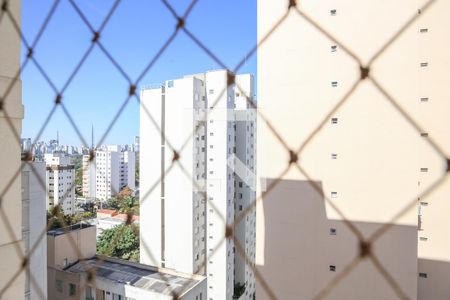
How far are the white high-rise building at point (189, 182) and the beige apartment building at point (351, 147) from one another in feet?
12.9

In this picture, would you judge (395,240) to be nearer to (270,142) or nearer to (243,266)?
(270,142)

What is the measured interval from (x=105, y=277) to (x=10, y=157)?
4964mm

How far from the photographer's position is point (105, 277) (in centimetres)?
478

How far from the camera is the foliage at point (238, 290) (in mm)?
8172

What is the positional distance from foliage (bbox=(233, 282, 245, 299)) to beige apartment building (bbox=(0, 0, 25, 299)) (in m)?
8.54

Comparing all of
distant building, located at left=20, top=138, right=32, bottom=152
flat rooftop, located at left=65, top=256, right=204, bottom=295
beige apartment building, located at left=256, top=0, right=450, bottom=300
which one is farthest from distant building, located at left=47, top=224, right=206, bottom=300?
distant building, located at left=20, top=138, right=32, bottom=152

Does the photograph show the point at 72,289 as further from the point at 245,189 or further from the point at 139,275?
the point at 245,189

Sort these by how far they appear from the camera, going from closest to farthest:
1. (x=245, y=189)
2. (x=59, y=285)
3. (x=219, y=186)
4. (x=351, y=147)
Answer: (x=351, y=147)
(x=59, y=285)
(x=219, y=186)
(x=245, y=189)

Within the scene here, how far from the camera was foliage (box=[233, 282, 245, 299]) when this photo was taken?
817 cm

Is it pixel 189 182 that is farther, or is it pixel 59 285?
pixel 189 182

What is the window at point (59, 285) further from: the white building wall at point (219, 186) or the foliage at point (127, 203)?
the foliage at point (127, 203)

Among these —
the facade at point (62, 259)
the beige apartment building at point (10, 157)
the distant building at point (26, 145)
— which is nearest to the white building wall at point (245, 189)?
the facade at point (62, 259)

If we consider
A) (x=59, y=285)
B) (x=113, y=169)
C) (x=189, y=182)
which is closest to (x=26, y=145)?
(x=59, y=285)

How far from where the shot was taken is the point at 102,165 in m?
15.7
